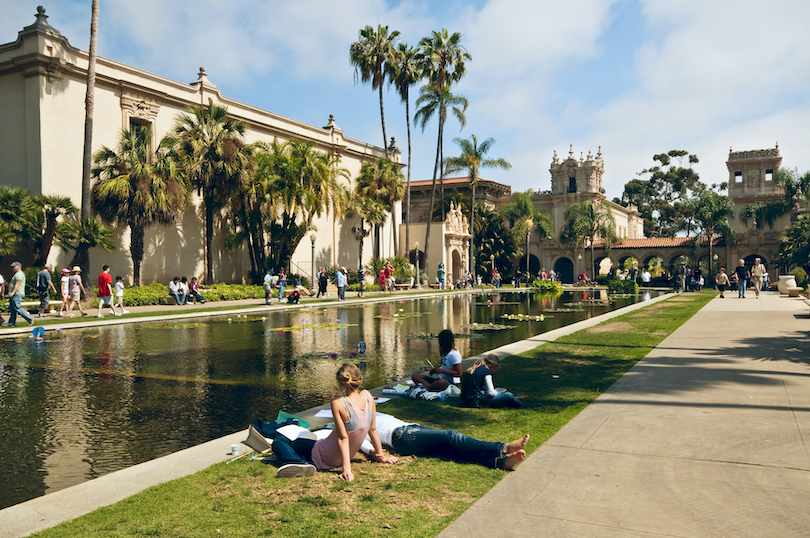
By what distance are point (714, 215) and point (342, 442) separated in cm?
5949

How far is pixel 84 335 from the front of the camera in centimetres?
1608

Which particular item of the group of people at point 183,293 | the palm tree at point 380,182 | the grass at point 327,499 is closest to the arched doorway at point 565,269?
the palm tree at point 380,182

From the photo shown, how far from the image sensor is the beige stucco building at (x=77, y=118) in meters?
28.4

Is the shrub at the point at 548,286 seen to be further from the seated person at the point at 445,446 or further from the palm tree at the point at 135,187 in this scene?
the seated person at the point at 445,446

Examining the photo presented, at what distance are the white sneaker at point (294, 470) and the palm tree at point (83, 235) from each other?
2393 centimetres

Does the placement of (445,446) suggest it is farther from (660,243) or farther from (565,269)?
(565,269)

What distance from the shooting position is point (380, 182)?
158ft

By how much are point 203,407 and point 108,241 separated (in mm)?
21952

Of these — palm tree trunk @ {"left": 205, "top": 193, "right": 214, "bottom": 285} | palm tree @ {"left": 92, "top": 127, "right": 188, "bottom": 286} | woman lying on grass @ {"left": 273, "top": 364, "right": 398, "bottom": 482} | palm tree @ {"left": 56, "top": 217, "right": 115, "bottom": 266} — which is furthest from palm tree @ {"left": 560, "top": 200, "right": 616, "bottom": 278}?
woman lying on grass @ {"left": 273, "top": 364, "right": 398, "bottom": 482}

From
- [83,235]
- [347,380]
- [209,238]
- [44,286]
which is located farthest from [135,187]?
[347,380]

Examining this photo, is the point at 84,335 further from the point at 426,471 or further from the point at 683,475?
the point at 683,475

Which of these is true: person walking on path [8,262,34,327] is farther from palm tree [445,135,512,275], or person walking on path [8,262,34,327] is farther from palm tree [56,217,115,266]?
palm tree [445,135,512,275]

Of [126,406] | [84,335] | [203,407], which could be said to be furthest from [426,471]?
[84,335]

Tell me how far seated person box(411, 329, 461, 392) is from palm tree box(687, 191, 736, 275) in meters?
55.8
